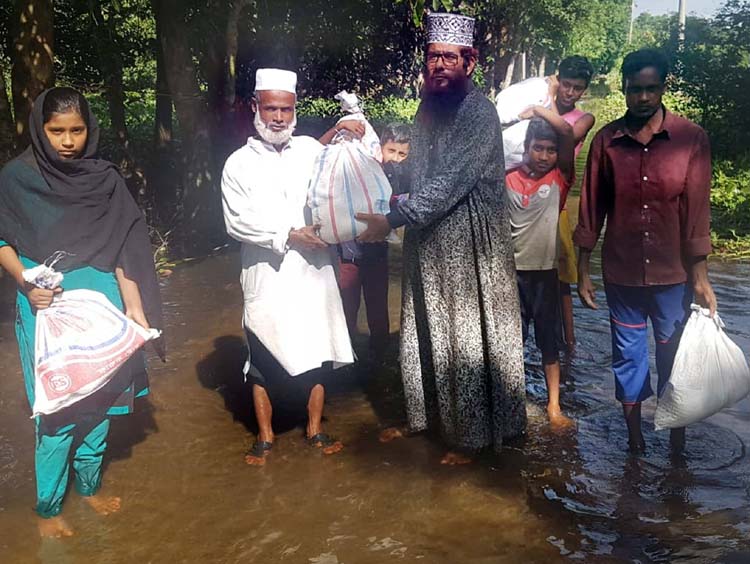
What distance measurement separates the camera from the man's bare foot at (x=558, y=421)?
4.31 metres

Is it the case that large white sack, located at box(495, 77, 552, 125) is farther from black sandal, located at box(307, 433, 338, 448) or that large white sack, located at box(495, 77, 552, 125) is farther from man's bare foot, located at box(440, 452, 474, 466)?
black sandal, located at box(307, 433, 338, 448)

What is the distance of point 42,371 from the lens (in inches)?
124

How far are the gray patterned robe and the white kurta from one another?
52cm

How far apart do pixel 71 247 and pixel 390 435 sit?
198 cm

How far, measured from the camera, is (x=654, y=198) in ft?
11.9

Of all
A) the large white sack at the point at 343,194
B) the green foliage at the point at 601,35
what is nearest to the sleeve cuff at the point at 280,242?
the large white sack at the point at 343,194

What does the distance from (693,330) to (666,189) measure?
0.68m

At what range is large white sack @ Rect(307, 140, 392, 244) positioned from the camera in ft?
12.2

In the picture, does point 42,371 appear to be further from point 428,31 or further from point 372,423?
point 428,31

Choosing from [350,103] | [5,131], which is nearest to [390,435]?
[350,103]

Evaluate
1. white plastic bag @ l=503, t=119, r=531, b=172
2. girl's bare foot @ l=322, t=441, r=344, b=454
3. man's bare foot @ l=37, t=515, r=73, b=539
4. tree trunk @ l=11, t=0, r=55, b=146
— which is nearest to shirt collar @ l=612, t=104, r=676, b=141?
white plastic bag @ l=503, t=119, r=531, b=172

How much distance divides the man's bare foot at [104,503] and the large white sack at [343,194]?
5.20ft

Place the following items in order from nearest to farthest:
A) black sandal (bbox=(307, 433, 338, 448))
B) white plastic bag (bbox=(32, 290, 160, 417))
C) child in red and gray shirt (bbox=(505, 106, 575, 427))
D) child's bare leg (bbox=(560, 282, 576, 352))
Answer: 1. white plastic bag (bbox=(32, 290, 160, 417))
2. black sandal (bbox=(307, 433, 338, 448))
3. child in red and gray shirt (bbox=(505, 106, 575, 427))
4. child's bare leg (bbox=(560, 282, 576, 352))

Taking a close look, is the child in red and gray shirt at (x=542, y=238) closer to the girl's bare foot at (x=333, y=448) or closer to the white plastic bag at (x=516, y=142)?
the white plastic bag at (x=516, y=142)
